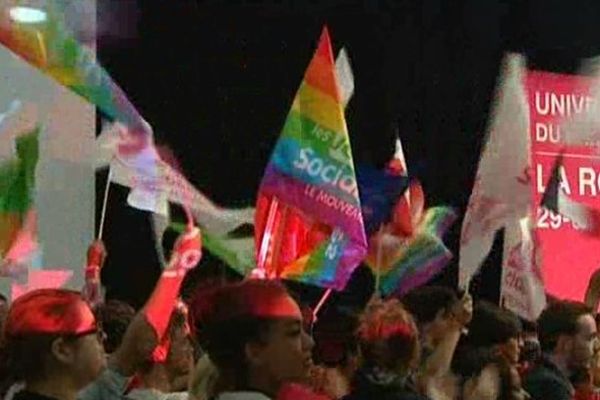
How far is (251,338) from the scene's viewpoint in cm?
180

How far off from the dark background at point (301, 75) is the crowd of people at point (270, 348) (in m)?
0.95

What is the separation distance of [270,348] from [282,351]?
2cm

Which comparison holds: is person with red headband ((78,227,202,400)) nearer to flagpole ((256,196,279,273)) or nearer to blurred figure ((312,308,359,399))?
blurred figure ((312,308,359,399))

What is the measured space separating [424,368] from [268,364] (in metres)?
1.20

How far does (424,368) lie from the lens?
9.68ft

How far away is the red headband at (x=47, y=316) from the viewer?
184 centimetres

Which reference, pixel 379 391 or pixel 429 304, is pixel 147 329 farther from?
→ pixel 429 304

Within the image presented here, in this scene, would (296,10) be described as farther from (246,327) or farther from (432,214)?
(246,327)

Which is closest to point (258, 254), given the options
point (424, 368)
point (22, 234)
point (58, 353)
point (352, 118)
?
point (22, 234)

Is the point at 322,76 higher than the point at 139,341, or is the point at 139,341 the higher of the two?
the point at 139,341

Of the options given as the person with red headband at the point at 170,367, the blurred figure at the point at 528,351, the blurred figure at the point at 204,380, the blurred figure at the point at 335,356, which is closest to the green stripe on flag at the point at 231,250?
the blurred figure at the point at 528,351

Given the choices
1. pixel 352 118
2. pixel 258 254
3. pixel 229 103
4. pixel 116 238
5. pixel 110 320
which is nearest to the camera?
pixel 110 320

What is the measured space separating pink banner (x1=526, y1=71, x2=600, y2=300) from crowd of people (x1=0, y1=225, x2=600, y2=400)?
190 centimetres

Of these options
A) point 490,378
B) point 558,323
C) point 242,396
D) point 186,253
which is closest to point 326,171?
point 558,323
